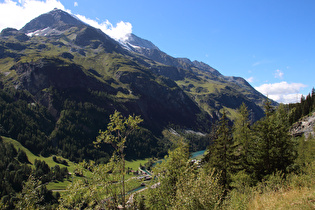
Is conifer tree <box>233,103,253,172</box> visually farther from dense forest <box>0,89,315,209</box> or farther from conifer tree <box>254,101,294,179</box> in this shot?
conifer tree <box>254,101,294,179</box>

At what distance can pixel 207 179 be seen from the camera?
17203 mm

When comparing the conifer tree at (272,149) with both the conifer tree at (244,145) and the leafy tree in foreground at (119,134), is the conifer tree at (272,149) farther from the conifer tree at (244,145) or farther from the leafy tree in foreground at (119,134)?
the leafy tree in foreground at (119,134)

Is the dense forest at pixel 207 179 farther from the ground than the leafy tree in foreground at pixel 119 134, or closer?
closer

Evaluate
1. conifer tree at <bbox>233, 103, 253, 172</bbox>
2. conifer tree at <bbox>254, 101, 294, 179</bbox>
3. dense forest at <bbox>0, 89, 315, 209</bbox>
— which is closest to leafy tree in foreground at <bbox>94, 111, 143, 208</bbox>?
dense forest at <bbox>0, 89, 315, 209</bbox>

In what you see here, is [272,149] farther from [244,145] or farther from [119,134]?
[119,134]

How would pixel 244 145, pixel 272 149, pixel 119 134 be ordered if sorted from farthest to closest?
pixel 244 145 < pixel 272 149 < pixel 119 134

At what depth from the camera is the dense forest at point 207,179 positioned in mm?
15344

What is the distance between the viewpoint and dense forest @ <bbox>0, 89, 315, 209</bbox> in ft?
50.3

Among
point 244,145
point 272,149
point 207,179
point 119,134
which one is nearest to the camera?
point 119,134

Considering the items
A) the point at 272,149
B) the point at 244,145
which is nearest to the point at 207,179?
the point at 272,149

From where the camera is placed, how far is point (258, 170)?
29.5m

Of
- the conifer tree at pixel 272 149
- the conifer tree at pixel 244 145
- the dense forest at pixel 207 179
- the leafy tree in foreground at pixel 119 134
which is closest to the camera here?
the dense forest at pixel 207 179

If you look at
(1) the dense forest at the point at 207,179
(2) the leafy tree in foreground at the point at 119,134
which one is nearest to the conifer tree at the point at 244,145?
(1) the dense forest at the point at 207,179

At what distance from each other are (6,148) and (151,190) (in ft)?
569
